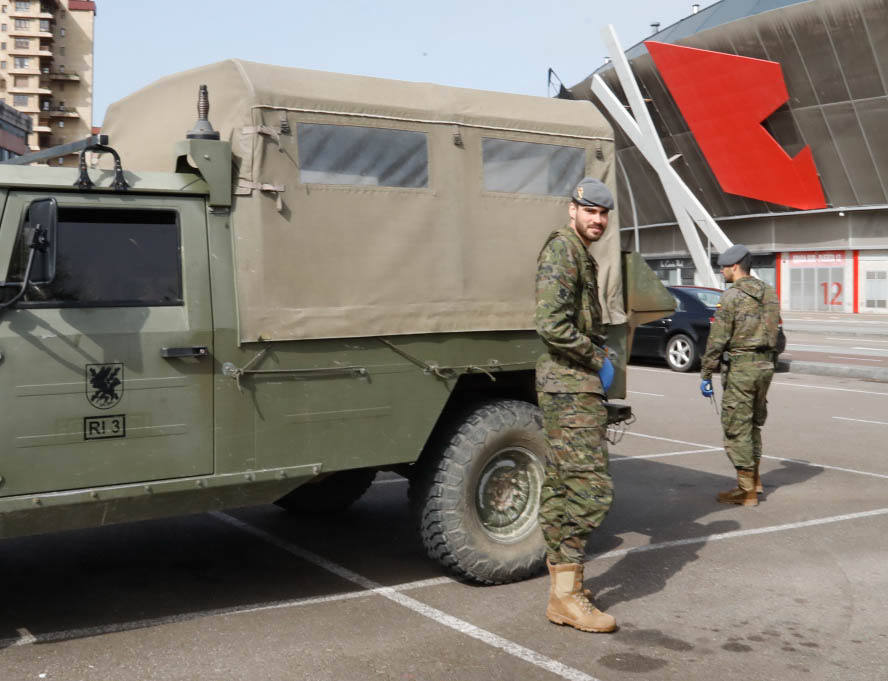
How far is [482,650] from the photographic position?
14.9ft

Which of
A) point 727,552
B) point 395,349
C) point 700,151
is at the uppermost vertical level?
point 700,151

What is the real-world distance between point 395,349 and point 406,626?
1.37 m

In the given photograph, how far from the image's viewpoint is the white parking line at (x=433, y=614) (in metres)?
4.38

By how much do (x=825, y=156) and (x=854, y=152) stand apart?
120 centimetres

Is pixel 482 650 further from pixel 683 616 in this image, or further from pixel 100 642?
pixel 100 642

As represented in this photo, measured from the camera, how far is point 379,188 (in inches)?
207

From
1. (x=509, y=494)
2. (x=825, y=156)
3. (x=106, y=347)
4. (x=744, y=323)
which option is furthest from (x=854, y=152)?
(x=106, y=347)

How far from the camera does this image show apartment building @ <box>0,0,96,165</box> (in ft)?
335

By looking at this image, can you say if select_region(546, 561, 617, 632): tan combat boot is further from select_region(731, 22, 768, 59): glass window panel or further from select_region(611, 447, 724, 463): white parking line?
select_region(731, 22, 768, 59): glass window panel

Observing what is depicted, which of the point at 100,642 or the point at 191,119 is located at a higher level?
the point at 191,119

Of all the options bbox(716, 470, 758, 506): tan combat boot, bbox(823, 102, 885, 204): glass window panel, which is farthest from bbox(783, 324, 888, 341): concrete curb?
Result: bbox(716, 470, 758, 506): tan combat boot

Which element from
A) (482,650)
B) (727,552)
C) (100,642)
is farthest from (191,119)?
(727,552)

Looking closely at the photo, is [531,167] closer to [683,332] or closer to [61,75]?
[683,332]

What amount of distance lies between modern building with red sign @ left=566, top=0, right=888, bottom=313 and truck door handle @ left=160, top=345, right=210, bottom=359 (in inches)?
1404
